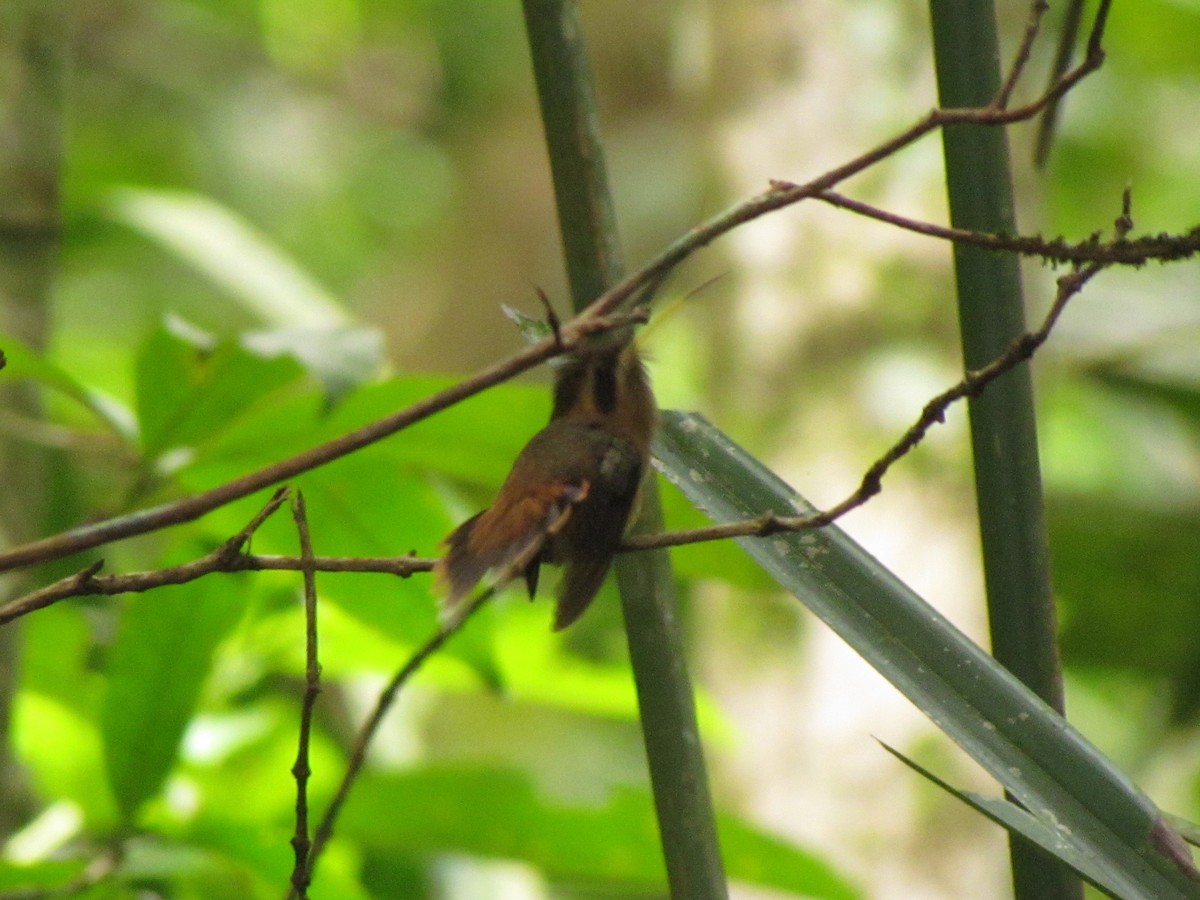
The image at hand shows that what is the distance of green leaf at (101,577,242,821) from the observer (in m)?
1.21

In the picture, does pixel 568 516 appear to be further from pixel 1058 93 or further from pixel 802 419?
pixel 802 419

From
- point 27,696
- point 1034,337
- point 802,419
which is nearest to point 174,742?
point 27,696

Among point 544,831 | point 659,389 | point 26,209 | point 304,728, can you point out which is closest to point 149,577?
point 304,728

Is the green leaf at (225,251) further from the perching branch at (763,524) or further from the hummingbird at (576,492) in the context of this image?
the perching branch at (763,524)

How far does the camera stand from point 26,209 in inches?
57.6

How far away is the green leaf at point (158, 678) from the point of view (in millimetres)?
1208

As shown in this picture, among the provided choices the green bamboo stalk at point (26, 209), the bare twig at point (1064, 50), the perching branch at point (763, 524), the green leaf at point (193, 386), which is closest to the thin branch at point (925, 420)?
the perching branch at point (763, 524)

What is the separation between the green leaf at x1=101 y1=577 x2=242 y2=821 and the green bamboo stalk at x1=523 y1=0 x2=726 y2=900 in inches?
21.7

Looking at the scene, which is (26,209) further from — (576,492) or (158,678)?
(576,492)

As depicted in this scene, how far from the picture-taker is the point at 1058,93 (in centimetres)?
69

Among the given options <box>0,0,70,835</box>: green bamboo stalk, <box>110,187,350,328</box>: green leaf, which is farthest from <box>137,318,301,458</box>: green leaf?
<box>110,187,350,328</box>: green leaf

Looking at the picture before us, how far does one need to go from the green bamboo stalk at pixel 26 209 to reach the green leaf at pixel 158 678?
0.61 feet

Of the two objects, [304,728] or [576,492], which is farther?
[576,492]

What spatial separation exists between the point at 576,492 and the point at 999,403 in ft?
0.90
